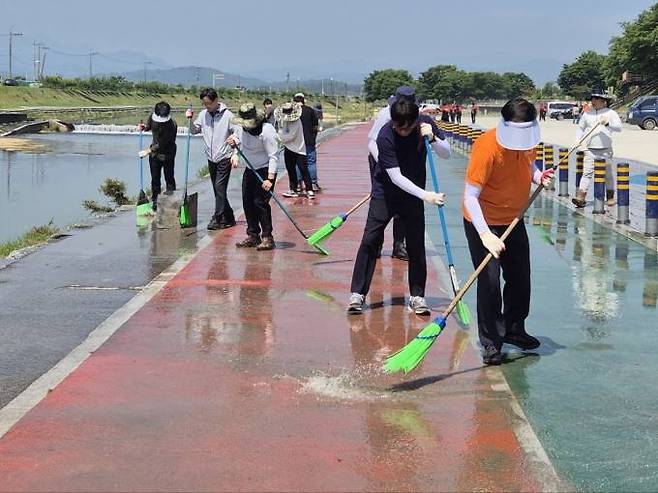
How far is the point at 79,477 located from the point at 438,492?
1.59m

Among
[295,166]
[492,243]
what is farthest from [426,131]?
[295,166]

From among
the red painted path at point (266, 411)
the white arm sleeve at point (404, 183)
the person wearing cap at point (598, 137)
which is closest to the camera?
the red painted path at point (266, 411)

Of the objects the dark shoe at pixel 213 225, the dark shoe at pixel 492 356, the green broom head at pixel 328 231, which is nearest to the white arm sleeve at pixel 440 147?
the dark shoe at pixel 492 356

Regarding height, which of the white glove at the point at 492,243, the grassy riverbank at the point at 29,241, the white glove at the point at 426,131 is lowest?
the grassy riverbank at the point at 29,241

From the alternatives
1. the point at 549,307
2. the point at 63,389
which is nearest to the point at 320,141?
the point at 549,307

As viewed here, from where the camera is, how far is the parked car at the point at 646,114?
A: 1666 inches

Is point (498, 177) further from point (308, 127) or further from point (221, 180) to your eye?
point (308, 127)

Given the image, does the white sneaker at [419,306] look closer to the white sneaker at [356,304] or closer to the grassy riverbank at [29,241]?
the white sneaker at [356,304]

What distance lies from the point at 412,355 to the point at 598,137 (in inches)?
323

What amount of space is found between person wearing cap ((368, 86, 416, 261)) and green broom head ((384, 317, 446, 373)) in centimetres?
171

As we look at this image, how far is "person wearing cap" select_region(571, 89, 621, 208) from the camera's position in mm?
11977

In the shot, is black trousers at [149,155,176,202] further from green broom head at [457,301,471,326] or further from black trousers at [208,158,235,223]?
green broom head at [457,301,471,326]

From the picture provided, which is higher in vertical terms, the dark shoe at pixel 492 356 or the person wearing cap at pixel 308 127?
the person wearing cap at pixel 308 127

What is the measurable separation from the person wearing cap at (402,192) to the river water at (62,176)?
8.40 meters
